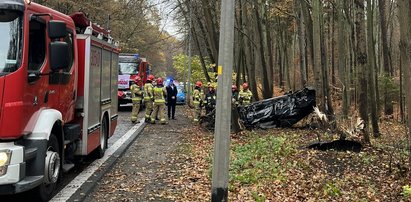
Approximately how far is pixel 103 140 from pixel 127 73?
15.5m

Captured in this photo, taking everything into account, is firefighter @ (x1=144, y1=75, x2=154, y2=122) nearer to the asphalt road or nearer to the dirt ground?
the asphalt road

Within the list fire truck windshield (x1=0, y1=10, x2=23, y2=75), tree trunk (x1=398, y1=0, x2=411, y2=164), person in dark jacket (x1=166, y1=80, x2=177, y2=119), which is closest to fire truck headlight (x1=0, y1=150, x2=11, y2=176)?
fire truck windshield (x1=0, y1=10, x2=23, y2=75)

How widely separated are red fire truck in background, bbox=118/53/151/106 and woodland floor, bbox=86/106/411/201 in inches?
502

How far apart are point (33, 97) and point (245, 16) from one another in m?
18.1

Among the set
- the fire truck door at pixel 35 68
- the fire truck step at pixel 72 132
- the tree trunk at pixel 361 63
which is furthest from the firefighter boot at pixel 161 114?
the fire truck door at pixel 35 68

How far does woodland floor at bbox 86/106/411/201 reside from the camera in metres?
7.16

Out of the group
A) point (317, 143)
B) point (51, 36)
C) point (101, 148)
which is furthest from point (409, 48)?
point (101, 148)

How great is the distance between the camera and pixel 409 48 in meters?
7.32

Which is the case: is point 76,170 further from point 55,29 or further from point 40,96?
point 55,29

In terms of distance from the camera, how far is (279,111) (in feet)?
52.7

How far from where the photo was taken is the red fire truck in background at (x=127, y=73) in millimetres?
24922

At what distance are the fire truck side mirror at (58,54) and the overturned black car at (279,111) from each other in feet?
33.1

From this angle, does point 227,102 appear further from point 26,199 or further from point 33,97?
point 26,199

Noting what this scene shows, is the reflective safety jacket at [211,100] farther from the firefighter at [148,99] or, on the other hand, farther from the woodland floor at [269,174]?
the woodland floor at [269,174]
